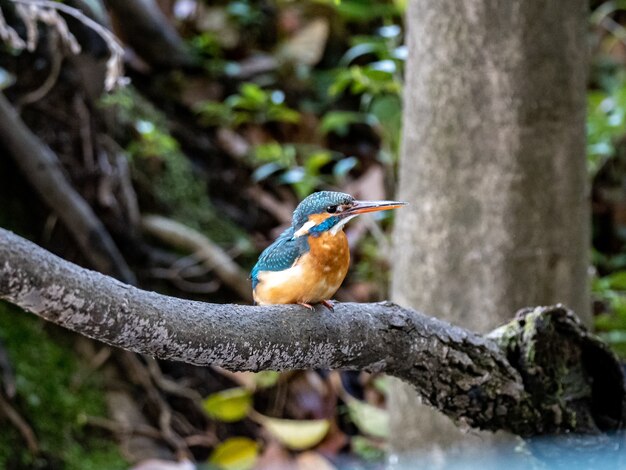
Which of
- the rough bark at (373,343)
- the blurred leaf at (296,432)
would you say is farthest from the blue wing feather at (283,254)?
the blurred leaf at (296,432)

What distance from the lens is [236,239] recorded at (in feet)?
12.8

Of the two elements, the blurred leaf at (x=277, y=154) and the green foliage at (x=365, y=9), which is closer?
the blurred leaf at (x=277, y=154)

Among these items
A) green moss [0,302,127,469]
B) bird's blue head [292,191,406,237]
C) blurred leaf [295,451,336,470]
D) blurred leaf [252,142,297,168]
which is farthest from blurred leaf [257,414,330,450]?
bird's blue head [292,191,406,237]

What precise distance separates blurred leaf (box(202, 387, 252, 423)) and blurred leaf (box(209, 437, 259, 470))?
0.12 m

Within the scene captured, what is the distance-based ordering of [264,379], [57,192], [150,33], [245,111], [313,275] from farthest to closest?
[245,111], [150,33], [264,379], [57,192], [313,275]

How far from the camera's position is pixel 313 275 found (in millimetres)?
1496

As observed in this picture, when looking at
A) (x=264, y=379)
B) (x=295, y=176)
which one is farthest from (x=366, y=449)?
(x=295, y=176)

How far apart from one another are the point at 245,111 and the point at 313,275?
9.93 ft

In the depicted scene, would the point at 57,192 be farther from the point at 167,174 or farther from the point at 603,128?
the point at 603,128

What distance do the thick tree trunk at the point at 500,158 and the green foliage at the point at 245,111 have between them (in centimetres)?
176

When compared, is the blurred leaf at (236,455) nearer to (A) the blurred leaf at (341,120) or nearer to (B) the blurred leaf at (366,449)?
(B) the blurred leaf at (366,449)

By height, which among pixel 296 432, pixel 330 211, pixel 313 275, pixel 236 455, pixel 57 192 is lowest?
pixel 236 455

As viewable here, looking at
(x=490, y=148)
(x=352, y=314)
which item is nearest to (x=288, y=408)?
(x=490, y=148)

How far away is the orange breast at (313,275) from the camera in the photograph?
4.91 feet
